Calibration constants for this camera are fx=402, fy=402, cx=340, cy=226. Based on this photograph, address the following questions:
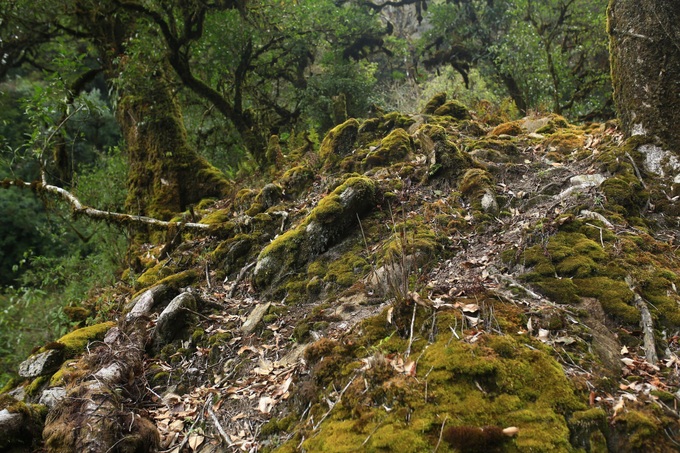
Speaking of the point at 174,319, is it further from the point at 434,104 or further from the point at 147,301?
the point at 434,104

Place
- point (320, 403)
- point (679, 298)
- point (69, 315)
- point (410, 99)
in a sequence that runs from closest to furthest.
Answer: point (320, 403)
point (679, 298)
point (69, 315)
point (410, 99)

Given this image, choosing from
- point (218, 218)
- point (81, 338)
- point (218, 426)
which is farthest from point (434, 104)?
point (218, 426)

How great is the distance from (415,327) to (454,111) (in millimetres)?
7286

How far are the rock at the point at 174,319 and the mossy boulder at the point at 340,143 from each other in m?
4.11

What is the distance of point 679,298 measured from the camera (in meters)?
3.06

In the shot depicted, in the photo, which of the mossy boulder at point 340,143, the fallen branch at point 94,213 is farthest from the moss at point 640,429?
the fallen branch at point 94,213

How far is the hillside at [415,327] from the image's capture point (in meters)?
2.29

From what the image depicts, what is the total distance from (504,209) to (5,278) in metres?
21.6

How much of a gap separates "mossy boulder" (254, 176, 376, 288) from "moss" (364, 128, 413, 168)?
69.3 inches

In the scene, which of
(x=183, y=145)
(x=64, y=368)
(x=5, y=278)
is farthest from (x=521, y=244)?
(x=5, y=278)

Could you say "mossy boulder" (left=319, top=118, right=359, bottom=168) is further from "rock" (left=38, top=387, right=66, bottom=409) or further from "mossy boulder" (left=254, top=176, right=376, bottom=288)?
"rock" (left=38, top=387, right=66, bottom=409)

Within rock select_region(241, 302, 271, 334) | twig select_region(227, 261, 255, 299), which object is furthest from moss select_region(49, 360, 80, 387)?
twig select_region(227, 261, 255, 299)

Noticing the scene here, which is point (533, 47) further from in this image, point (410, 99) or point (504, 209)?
point (504, 209)

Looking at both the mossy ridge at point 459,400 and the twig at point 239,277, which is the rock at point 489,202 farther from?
the twig at point 239,277
